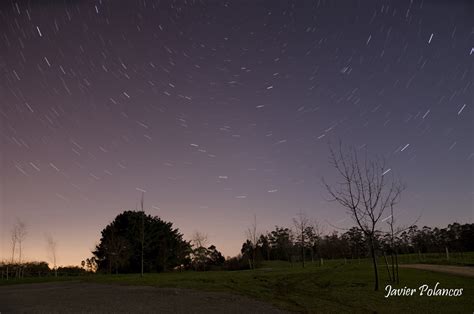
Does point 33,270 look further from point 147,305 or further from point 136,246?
point 147,305

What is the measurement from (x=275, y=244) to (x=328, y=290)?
8354 centimetres

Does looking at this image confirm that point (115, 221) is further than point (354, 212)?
Yes

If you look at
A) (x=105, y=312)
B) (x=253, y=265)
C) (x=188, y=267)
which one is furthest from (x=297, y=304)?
(x=188, y=267)

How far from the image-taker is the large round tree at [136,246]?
57438mm

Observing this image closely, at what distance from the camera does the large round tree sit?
57438 millimetres

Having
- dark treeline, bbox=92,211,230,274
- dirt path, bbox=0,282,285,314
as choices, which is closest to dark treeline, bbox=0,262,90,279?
dark treeline, bbox=92,211,230,274

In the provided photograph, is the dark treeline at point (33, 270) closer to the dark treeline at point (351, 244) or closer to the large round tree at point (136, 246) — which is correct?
the large round tree at point (136, 246)

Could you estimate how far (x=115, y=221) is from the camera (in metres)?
65.6

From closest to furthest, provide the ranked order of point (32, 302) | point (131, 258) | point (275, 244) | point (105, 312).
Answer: point (105, 312), point (32, 302), point (131, 258), point (275, 244)

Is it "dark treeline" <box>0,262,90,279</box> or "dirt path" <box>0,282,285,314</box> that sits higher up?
"dark treeline" <box>0,262,90,279</box>

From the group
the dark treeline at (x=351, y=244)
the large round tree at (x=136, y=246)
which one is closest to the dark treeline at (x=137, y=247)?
the large round tree at (x=136, y=246)

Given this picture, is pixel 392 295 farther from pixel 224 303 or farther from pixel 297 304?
pixel 224 303

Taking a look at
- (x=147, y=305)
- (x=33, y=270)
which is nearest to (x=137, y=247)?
(x=33, y=270)

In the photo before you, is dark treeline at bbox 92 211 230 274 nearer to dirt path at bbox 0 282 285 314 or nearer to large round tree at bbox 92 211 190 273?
large round tree at bbox 92 211 190 273
